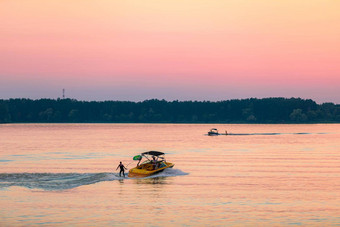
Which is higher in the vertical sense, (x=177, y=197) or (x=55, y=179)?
(x=55, y=179)

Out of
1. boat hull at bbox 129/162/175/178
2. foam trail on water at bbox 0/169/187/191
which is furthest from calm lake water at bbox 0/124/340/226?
boat hull at bbox 129/162/175/178

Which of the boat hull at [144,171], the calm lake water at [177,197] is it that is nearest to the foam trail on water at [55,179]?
the calm lake water at [177,197]

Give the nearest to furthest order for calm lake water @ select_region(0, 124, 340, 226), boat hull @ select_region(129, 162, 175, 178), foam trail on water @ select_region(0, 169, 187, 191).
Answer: calm lake water @ select_region(0, 124, 340, 226) < foam trail on water @ select_region(0, 169, 187, 191) < boat hull @ select_region(129, 162, 175, 178)

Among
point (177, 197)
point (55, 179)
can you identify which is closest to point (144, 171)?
point (55, 179)

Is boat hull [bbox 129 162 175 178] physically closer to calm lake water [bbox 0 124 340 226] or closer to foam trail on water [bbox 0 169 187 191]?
foam trail on water [bbox 0 169 187 191]

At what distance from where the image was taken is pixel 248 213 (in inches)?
1938

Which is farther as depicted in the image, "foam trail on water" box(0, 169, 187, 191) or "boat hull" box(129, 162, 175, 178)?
"boat hull" box(129, 162, 175, 178)

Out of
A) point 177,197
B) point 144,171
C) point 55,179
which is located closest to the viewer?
point 177,197

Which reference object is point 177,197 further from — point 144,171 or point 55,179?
point 55,179

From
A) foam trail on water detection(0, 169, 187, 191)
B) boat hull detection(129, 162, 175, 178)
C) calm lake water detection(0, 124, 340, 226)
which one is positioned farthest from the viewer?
boat hull detection(129, 162, 175, 178)

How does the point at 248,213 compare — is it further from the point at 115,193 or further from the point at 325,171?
the point at 325,171

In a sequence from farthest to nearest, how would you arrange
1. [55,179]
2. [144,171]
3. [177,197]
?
[144,171], [55,179], [177,197]

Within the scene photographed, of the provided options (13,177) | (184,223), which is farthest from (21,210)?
(13,177)

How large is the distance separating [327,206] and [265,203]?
613 centimetres
